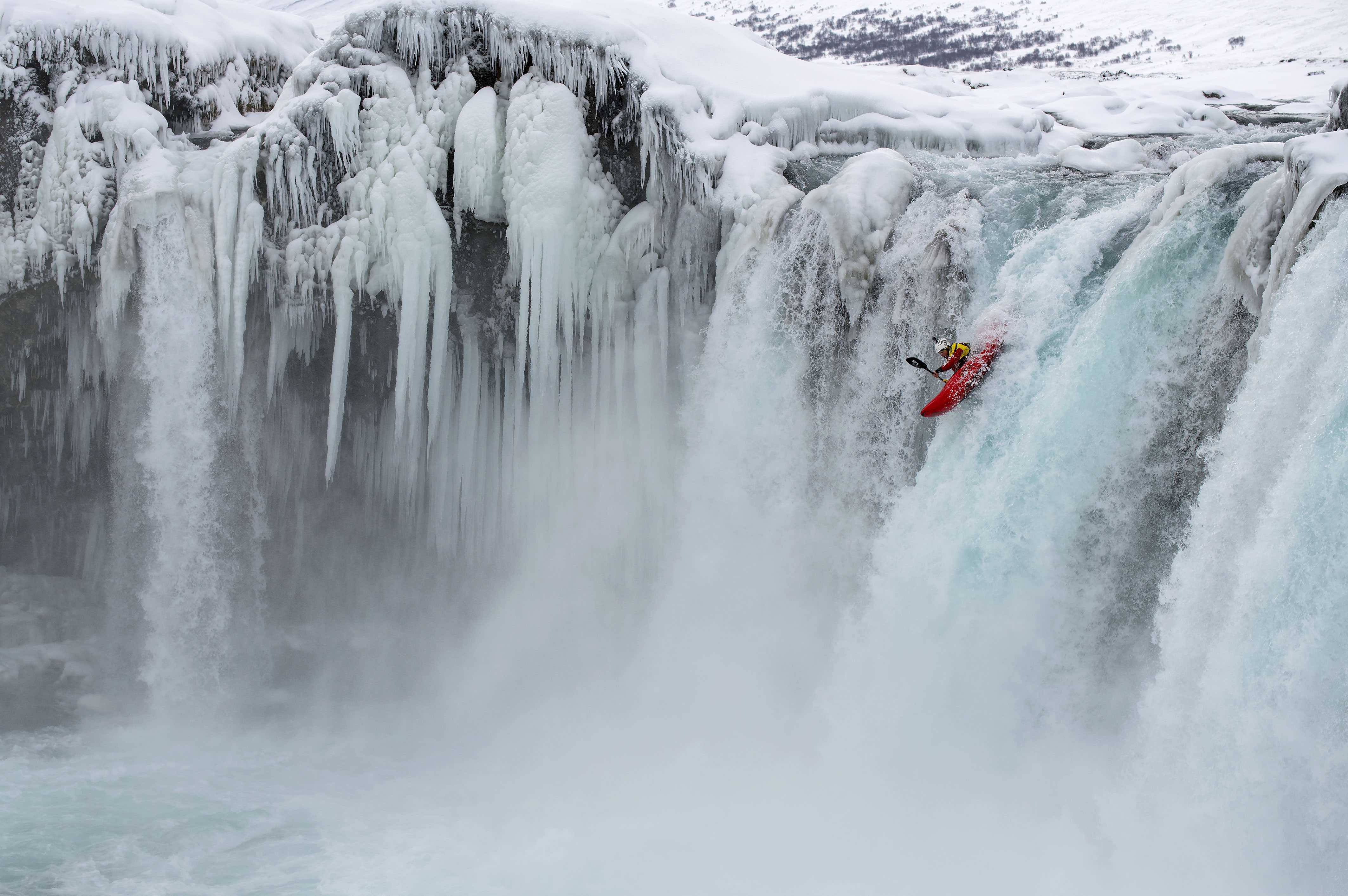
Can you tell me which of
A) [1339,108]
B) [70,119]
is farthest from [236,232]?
[1339,108]

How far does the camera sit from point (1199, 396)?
674 centimetres

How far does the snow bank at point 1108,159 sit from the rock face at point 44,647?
1090 cm

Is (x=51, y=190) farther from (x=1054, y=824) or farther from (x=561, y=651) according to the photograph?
(x=1054, y=824)

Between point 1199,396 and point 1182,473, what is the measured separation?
537 millimetres

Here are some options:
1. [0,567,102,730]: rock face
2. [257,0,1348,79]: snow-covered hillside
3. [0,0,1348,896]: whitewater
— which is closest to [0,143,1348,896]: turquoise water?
[0,0,1348,896]: whitewater

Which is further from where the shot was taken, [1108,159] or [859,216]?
[1108,159]

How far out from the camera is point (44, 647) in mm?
10875

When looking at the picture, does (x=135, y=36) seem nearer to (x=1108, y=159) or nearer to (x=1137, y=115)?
(x=1108, y=159)

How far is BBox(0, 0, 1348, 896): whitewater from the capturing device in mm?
6328

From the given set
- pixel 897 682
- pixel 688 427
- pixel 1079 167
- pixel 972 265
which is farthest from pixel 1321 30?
pixel 897 682

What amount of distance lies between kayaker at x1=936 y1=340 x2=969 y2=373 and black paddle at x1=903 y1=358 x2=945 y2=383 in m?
0.08

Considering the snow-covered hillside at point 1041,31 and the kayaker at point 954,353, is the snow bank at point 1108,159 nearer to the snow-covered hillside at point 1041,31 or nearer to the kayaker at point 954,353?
the kayaker at point 954,353

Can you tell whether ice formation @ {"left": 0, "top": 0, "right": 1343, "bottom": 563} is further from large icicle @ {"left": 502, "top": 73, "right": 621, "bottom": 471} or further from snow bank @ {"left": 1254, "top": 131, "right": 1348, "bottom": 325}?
snow bank @ {"left": 1254, "top": 131, "right": 1348, "bottom": 325}

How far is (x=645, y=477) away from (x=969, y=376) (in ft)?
12.2
